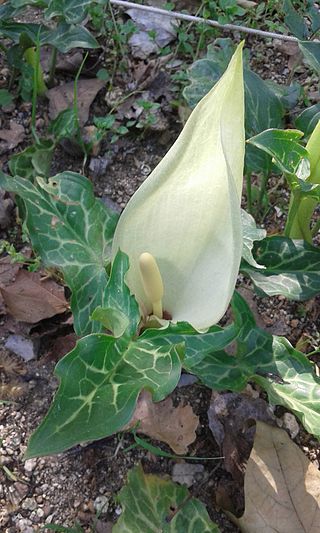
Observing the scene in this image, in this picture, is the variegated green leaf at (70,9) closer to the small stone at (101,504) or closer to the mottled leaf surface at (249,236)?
the mottled leaf surface at (249,236)

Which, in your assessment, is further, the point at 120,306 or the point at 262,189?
the point at 262,189

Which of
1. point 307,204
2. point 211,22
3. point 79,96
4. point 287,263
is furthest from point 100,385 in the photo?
point 211,22

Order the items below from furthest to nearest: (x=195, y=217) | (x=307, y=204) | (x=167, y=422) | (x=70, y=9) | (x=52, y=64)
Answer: (x=52, y=64) < (x=70, y=9) < (x=307, y=204) < (x=167, y=422) < (x=195, y=217)

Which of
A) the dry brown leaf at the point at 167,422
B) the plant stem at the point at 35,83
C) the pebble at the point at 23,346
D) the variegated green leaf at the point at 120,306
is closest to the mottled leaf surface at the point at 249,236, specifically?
the variegated green leaf at the point at 120,306

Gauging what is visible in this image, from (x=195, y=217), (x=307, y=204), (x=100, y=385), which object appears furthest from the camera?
(x=307, y=204)

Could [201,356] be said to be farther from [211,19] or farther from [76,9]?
[211,19]

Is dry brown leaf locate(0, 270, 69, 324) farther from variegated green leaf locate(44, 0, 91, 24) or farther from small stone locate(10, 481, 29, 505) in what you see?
variegated green leaf locate(44, 0, 91, 24)

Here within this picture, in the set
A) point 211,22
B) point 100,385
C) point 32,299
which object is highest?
point 211,22

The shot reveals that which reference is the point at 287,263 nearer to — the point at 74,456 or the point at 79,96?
the point at 74,456
